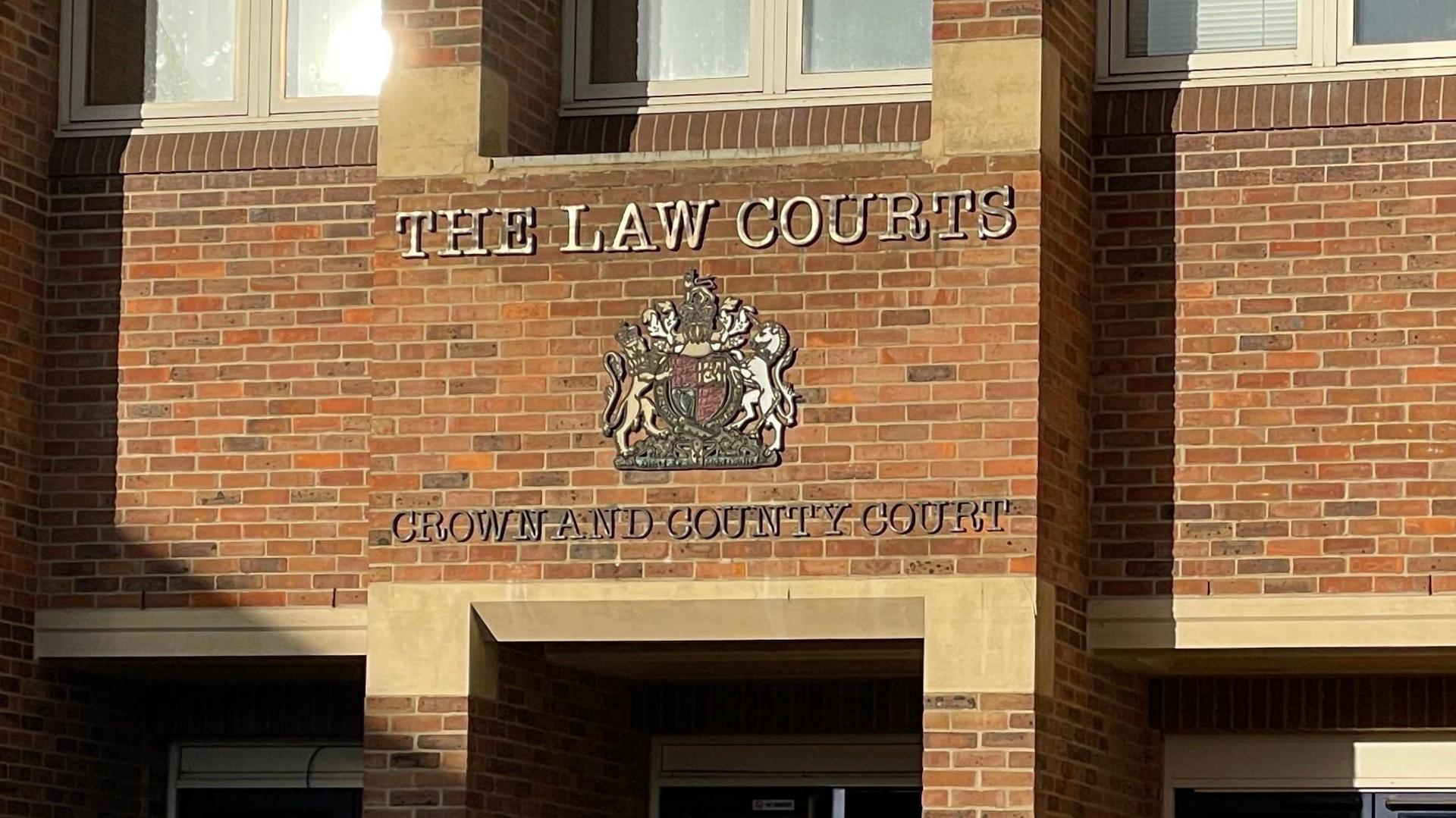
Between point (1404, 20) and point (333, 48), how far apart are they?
4.78 metres

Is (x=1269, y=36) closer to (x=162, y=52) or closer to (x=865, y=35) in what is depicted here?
(x=865, y=35)

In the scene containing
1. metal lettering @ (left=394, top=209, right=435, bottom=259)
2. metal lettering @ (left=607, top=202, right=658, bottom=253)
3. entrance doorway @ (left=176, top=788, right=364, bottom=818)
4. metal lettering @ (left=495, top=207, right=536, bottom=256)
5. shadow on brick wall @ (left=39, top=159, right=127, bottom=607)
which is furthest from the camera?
entrance doorway @ (left=176, top=788, right=364, bottom=818)

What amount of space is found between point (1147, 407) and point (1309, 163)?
3.93 feet

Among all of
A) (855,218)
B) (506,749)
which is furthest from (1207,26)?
(506,749)

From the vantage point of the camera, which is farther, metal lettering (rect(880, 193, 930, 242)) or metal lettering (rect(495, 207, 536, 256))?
metal lettering (rect(495, 207, 536, 256))

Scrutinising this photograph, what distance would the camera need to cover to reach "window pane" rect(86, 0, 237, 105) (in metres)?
12.8

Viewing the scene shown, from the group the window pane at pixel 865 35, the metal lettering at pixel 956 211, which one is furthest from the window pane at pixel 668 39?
the metal lettering at pixel 956 211

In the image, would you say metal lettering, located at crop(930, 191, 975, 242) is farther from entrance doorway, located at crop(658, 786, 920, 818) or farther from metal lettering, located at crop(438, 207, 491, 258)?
entrance doorway, located at crop(658, 786, 920, 818)

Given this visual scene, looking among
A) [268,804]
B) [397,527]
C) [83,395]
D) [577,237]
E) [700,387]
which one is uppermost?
[577,237]

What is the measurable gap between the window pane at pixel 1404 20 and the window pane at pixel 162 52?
5100mm

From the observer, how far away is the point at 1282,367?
36.6ft

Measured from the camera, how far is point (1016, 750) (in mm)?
10609

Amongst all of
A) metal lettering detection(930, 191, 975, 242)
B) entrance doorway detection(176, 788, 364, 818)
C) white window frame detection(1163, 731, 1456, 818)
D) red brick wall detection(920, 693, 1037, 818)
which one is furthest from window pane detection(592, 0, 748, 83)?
entrance doorway detection(176, 788, 364, 818)

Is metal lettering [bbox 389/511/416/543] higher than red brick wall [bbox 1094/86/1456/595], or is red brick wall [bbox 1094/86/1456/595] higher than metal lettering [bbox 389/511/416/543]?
red brick wall [bbox 1094/86/1456/595]
